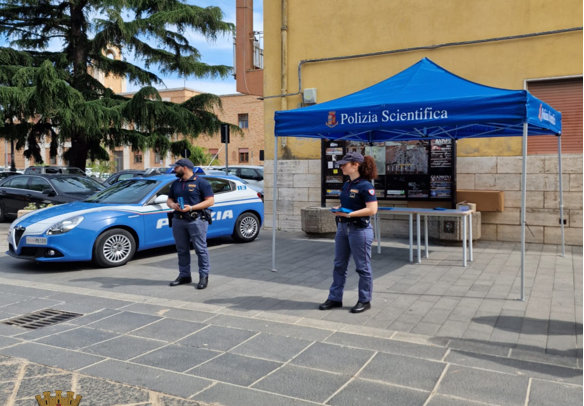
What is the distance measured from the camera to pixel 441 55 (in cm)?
1092

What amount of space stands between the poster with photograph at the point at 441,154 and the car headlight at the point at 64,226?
6.71m

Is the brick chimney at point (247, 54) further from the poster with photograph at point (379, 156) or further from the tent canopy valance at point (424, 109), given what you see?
the tent canopy valance at point (424, 109)

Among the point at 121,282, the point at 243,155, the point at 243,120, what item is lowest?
the point at 121,282

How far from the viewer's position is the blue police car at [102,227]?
7.89 metres

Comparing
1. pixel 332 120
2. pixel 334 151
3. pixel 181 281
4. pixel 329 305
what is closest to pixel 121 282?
pixel 181 281

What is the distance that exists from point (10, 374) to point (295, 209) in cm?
887

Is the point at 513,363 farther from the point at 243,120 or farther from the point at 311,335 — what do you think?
the point at 243,120

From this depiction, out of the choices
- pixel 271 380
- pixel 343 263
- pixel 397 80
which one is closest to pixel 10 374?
pixel 271 380

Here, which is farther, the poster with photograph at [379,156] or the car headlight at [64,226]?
the poster with photograph at [379,156]

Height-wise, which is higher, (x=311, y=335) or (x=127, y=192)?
(x=127, y=192)

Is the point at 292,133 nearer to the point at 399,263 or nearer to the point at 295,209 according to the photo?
the point at 399,263

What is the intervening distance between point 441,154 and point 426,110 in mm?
4125

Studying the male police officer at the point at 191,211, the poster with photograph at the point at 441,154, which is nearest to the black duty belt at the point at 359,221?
the male police officer at the point at 191,211

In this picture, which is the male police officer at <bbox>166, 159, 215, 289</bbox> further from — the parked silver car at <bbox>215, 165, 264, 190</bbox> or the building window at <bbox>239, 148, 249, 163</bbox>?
the building window at <bbox>239, 148, 249, 163</bbox>
